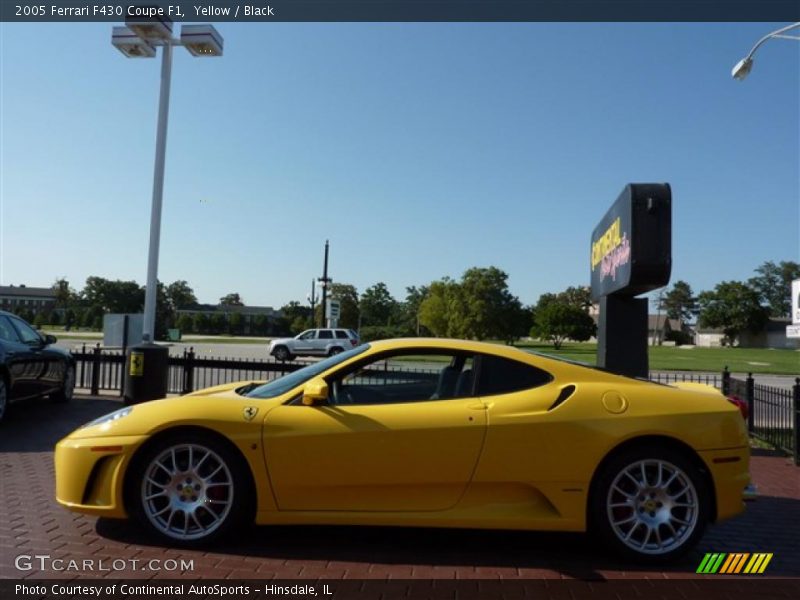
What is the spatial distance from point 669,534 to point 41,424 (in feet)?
25.8

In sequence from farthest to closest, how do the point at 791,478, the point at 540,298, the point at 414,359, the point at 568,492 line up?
the point at 540,298
the point at 791,478
the point at 414,359
the point at 568,492

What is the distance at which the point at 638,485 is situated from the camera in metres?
3.81

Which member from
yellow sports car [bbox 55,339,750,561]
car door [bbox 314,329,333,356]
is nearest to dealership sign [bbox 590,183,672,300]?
yellow sports car [bbox 55,339,750,561]

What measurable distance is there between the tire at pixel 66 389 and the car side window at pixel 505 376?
27.1 ft

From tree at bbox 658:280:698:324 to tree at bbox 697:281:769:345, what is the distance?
32.3 metres

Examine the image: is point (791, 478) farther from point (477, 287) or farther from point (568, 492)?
point (477, 287)

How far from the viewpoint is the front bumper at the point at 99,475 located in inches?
150

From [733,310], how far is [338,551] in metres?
113

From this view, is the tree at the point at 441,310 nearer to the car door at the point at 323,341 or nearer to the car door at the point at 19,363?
the car door at the point at 323,341

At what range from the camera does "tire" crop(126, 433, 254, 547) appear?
377 centimetres

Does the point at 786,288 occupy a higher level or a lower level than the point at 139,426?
higher

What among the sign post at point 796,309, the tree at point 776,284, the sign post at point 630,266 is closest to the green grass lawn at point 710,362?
the sign post at point 796,309

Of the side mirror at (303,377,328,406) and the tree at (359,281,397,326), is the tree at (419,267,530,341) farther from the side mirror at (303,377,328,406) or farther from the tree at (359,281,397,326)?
the side mirror at (303,377,328,406)

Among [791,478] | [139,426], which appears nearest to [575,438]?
[139,426]
